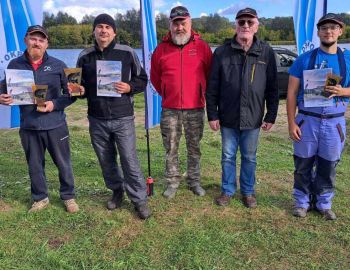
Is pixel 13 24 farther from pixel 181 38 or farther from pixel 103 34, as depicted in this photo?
pixel 181 38

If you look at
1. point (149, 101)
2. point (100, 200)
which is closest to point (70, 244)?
point (100, 200)

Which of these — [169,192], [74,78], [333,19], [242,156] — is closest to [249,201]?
[242,156]

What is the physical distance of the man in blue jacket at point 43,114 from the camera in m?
3.87

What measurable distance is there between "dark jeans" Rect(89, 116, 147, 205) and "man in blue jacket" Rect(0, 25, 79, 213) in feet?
1.11

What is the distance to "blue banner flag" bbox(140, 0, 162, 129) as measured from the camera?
15.4 feet

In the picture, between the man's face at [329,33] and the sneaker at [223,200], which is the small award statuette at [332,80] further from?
the sneaker at [223,200]

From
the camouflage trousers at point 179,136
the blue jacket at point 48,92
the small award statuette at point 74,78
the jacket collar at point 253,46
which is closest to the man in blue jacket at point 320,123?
the jacket collar at point 253,46

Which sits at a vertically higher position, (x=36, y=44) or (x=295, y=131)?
(x=36, y=44)

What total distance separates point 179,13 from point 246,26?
2.30ft

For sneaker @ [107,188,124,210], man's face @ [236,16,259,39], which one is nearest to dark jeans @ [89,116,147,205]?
sneaker @ [107,188,124,210]

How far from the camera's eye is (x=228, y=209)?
435 centimetres

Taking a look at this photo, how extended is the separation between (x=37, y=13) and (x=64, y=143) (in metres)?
1.88

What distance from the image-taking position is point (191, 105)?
435 cm

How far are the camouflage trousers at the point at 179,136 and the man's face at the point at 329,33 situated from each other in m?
1.44
